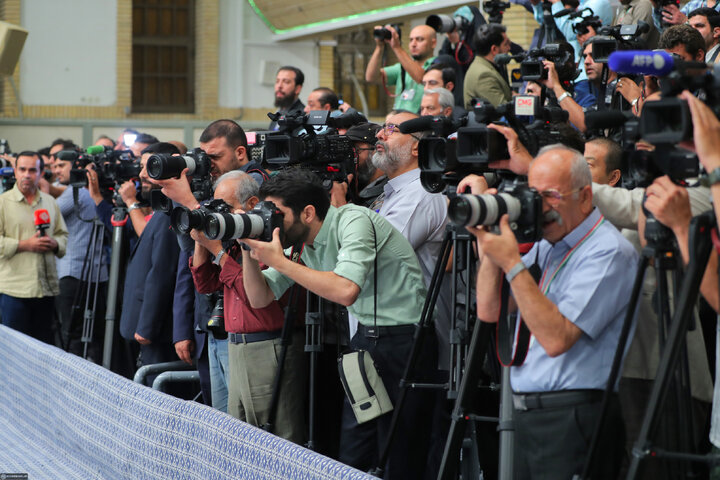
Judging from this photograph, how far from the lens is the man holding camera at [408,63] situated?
273 inches

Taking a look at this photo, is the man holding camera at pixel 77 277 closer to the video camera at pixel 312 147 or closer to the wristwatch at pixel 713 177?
the video camera at pixel 312 147

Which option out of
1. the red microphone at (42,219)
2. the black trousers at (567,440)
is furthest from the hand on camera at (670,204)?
the red microphone at (42,219)

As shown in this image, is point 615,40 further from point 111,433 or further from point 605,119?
point 111,433

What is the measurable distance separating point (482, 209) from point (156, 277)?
2.89 metres

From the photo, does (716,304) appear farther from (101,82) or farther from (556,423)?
(101,82)

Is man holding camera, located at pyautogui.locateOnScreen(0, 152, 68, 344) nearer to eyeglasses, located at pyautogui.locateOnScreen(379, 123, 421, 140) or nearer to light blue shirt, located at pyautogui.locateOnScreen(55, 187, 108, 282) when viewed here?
light blue shirt, located at pyautogui.locateOnScreen(55, 187, 108, 282)

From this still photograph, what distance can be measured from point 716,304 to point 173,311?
307 centimetres

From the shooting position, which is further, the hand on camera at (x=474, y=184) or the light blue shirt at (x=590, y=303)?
the hand on camera at (x=474, y=184)

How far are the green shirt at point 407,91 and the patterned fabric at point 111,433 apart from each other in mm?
3005

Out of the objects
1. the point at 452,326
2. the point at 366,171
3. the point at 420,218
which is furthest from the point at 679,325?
the point at 366,171

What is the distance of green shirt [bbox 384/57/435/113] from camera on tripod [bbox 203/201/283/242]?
334 cm

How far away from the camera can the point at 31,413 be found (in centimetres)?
485

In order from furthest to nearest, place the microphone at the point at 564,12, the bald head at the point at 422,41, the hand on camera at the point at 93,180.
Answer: the bald head at the point at 422,41
the hand on camera at the point at 93,180
the microphone at the point at 564,12

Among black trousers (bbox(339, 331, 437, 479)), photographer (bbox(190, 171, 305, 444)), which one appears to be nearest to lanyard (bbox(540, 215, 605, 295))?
black trousers (bbox(339, 331, 437, 479))
